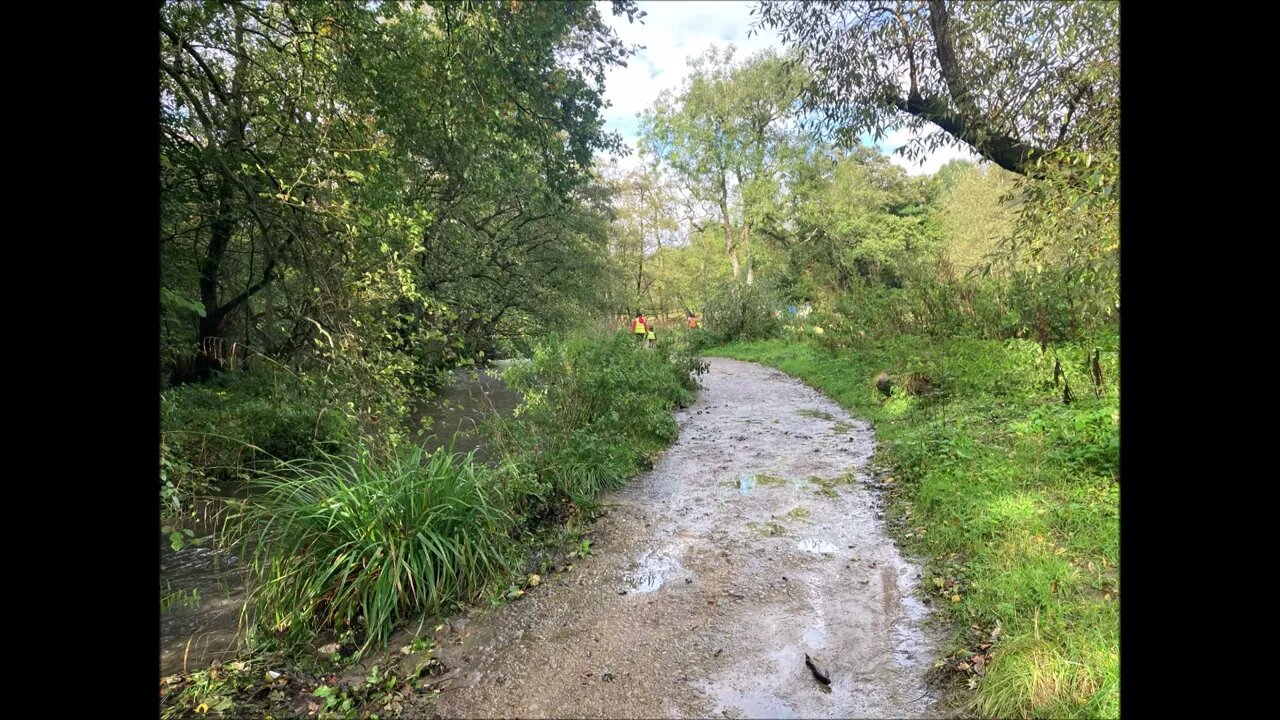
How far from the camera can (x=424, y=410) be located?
31.6 ft

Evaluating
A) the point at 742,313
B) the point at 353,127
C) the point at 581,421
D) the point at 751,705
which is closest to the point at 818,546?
the point at 751,705

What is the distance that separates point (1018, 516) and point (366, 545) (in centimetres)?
394

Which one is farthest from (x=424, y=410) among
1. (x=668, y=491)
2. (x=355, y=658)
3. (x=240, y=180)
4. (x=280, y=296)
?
(x=355, y=658)

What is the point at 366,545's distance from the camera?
3.39 m

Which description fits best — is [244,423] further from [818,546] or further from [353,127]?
[818,546]

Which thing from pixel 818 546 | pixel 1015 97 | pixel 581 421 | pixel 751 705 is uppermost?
pixel 1015 97

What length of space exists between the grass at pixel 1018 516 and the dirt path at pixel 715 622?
0.94ft

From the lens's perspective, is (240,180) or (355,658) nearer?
(355,658)

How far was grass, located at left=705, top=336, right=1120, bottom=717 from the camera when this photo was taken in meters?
2.32

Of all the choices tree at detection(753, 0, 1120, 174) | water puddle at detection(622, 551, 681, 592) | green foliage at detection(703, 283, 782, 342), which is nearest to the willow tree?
tree at detection(753, 0, 1120, 174)

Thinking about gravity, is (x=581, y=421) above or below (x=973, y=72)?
below

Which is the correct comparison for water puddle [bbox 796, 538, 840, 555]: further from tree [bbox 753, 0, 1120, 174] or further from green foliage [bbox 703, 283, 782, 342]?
green foliage [bbox 703, 283, 782, 342]
